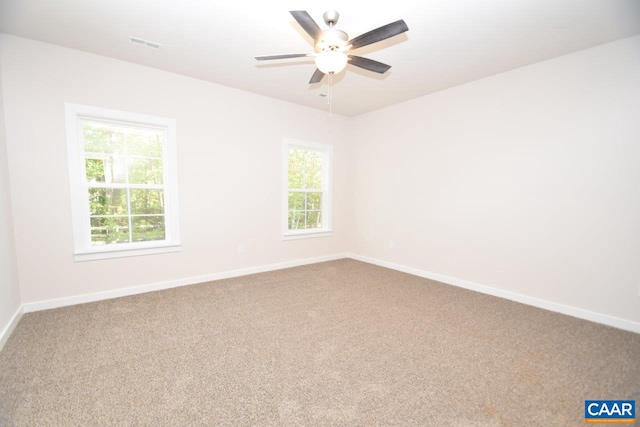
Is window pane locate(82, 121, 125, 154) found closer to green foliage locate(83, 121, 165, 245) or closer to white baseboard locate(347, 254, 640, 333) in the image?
green foliage locate(83, 121, 165, 245)

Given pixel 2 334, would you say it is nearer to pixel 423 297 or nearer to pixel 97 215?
pixel 97 215

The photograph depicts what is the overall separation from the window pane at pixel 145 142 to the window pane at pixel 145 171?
9cm

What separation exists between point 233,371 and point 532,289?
327 cm

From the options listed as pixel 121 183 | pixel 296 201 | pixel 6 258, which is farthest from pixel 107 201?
pixel 296 201

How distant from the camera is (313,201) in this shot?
15.8 ft

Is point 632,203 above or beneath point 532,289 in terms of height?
above

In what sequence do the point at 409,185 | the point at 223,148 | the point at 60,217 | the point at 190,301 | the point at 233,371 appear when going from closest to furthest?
the point at 233,371 < the point at 60,217 < the point at 190,301 < the point at 223,148 < the point at 409,185

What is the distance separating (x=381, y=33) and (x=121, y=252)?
3470 mm

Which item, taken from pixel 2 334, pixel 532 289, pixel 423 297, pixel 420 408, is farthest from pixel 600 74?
pixel 2 334

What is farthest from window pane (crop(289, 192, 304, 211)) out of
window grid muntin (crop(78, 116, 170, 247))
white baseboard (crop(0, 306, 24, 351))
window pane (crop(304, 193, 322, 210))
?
white baseboard (crop(0, 306, 24, 351))

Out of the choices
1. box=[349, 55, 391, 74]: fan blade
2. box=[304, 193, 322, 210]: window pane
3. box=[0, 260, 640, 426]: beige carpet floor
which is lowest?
box=[0, 260, 640, 426]: beige carpet floor

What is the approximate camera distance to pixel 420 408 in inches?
60.9

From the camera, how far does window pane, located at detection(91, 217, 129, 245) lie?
9.95 feet

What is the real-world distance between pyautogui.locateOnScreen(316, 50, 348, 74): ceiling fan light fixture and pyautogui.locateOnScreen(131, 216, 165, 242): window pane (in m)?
2.78
